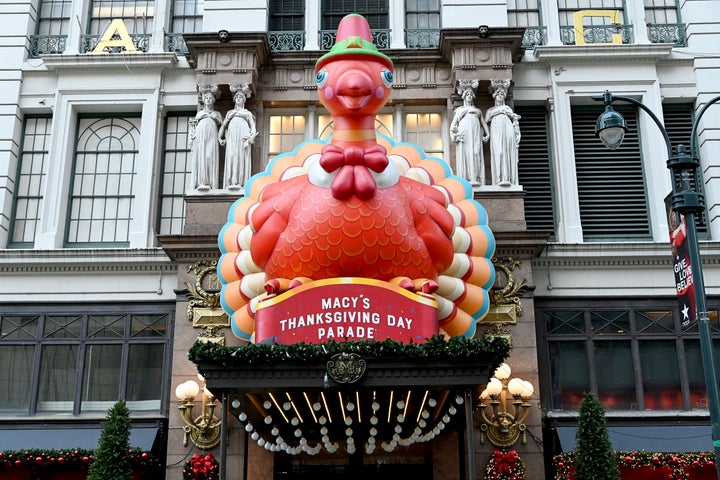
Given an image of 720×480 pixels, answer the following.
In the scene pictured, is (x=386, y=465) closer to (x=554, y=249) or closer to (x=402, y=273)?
(x=402, y=273)

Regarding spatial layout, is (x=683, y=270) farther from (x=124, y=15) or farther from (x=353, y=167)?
(x=124, y=15)

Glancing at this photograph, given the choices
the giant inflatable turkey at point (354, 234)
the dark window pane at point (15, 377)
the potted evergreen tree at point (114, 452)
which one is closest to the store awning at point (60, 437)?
the dark window pane at point (15, 377)

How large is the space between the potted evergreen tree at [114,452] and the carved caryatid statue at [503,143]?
9.28 meters

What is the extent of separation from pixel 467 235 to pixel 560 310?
359 cm

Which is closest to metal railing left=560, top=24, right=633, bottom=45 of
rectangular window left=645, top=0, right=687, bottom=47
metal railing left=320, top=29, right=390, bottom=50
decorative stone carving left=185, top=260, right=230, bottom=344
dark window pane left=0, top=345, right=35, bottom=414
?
rectangular window left=645, top=0, right=687, bottom=47

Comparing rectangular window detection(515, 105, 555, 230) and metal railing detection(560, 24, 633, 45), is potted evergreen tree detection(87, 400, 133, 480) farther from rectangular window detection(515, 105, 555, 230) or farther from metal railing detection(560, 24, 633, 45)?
metal railing detection(560, 24, 633, 45)

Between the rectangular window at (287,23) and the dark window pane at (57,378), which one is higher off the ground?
the rectangular window at (287,23)

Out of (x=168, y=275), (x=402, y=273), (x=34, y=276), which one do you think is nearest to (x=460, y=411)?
(x=402, y=273)

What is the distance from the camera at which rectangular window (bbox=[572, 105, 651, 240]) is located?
65.5ft

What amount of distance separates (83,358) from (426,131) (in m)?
9.41

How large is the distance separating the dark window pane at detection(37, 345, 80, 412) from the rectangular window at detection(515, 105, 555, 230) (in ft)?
35.5

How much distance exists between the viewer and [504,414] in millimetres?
17062

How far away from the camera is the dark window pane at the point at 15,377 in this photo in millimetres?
18938

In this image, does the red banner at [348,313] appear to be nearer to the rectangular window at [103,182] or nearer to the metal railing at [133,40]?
the rectangular window at [103,182]
